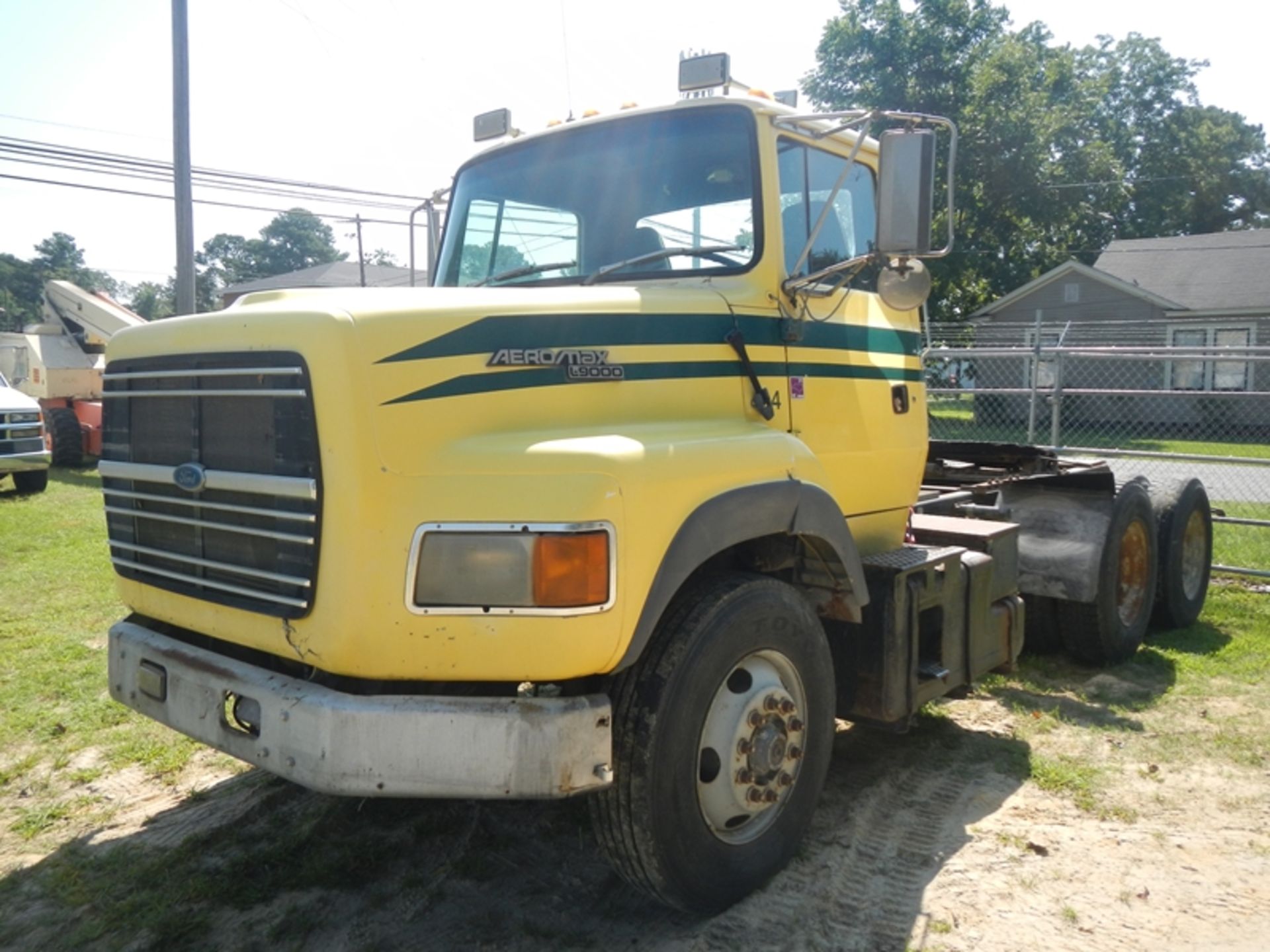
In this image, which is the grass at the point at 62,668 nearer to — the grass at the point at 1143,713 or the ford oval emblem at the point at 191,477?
the ford oval emblem at the point at 191,477

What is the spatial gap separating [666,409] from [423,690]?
1.19 meters

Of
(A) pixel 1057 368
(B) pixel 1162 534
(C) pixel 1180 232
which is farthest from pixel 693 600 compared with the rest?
(C) pixel 1180 232

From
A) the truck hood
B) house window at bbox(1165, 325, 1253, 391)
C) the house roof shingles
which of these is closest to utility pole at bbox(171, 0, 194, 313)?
the truck hood

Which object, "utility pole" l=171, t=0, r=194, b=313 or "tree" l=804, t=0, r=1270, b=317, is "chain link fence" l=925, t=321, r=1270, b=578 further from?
"utility pole" l=171, t=0, r=194, b=313

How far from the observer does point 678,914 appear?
3299 millimetres

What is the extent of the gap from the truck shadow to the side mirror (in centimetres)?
226

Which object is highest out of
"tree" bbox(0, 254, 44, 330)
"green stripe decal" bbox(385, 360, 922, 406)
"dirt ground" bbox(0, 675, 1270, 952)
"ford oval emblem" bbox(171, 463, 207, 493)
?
"tree" bbox(0, 254, 44, 330)

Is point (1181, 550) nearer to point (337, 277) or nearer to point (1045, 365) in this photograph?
point (1045, 365)

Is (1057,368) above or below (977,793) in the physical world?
above

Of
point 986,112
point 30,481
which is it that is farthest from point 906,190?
point 986,112

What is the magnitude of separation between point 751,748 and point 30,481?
1392 cm

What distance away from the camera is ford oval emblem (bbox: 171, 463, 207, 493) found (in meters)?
3.10

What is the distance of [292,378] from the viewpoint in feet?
9.27

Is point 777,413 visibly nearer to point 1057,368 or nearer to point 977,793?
point 977,793
